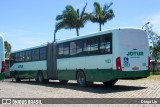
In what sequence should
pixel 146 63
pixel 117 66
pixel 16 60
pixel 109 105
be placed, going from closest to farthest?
pixel 109 105 → pixel 117 66 → pixel 146 63 → pixel 16 60

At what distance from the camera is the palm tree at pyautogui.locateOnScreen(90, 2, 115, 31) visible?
51.1m

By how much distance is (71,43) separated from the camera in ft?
72.4

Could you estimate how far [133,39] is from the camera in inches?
714

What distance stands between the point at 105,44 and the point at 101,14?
33.3 m

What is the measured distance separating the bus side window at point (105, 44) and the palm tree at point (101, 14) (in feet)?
105

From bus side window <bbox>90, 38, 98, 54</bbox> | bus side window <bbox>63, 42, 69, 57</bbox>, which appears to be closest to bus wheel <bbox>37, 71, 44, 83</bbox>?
bus side window <bbox>63, 42, 69, 57</bbox>

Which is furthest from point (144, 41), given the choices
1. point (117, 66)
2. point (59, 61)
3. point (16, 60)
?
point (16, 60)

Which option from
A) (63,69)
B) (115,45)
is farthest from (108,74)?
(63,69)

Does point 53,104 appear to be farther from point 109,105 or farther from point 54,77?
point 54,77

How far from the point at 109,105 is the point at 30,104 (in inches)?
115

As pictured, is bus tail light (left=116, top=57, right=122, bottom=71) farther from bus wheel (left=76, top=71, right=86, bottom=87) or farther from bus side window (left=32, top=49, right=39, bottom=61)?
bus side window (left=32, top=49, right=39, bottom=61)

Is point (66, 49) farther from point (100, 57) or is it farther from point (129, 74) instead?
point (129, 74)

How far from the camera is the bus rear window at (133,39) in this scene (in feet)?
58.2

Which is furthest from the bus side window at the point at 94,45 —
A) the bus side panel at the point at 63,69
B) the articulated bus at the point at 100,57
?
the bus side panel at the point at 63,69
